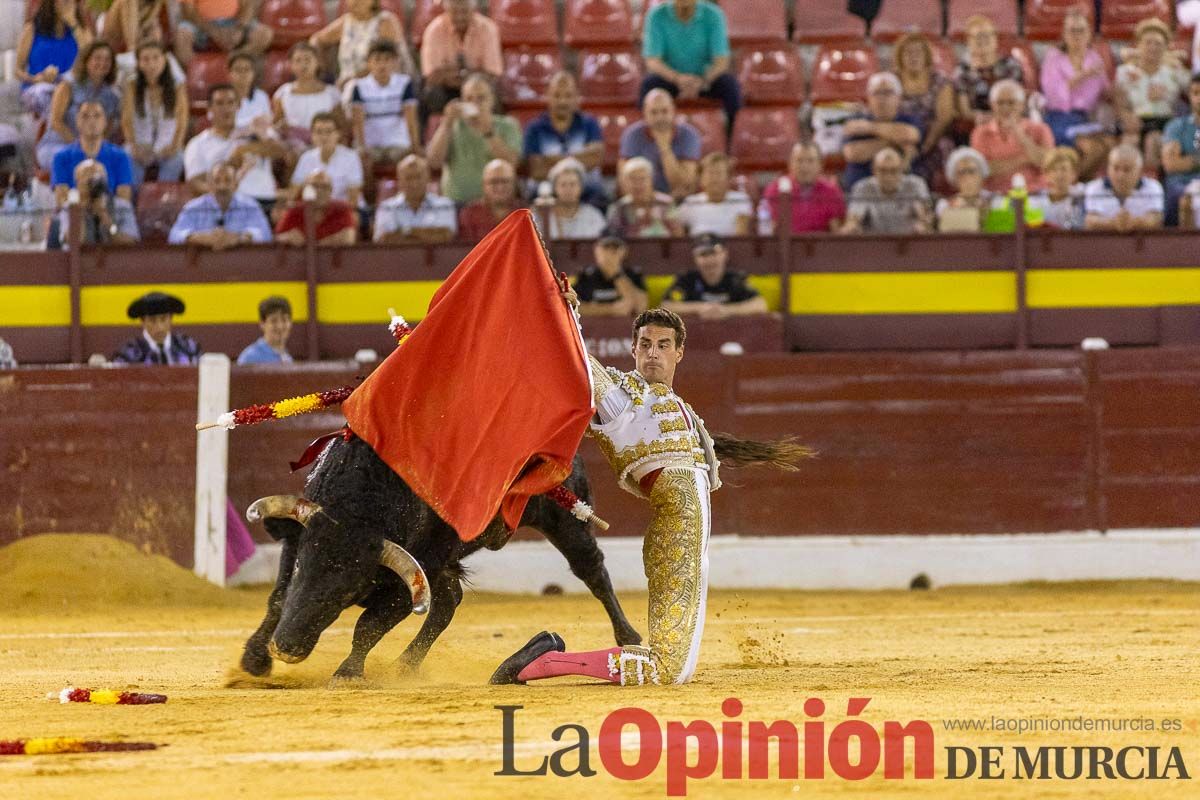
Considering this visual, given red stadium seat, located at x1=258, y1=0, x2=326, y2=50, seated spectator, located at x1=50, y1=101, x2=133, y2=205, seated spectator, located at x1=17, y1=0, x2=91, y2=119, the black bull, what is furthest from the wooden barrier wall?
the black bull

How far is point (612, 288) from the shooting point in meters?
8.83

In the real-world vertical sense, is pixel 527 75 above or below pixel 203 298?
above

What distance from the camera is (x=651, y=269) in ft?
29.5

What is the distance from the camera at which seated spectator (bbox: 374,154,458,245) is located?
905cm

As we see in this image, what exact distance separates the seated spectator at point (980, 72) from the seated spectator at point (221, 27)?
4.29 m

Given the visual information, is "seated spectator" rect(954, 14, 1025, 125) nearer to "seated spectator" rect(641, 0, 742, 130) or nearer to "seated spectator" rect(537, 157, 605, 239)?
"seated spectator" rect(641, 0, 742, 130)

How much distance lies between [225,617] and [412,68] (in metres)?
4.05

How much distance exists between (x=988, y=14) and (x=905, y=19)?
0.53 m

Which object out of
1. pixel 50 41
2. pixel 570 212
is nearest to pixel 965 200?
pixel 570 212

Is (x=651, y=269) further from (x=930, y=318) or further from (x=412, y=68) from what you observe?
(x=412, y=68)

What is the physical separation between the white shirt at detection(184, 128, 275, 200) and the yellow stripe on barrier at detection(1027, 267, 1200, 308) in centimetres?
414

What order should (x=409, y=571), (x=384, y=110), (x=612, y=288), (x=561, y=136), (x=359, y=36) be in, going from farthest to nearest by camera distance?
1. (x=359, y=36)
2. (x=384, y=110)
3. (x=561, y=136)
4. (x=612, y=288)
5. (x=409, y=571)

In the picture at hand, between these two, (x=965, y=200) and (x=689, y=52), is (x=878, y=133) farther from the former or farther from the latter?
(x=689, y=52)

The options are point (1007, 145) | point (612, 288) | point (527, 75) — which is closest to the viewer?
point (612, 288)
